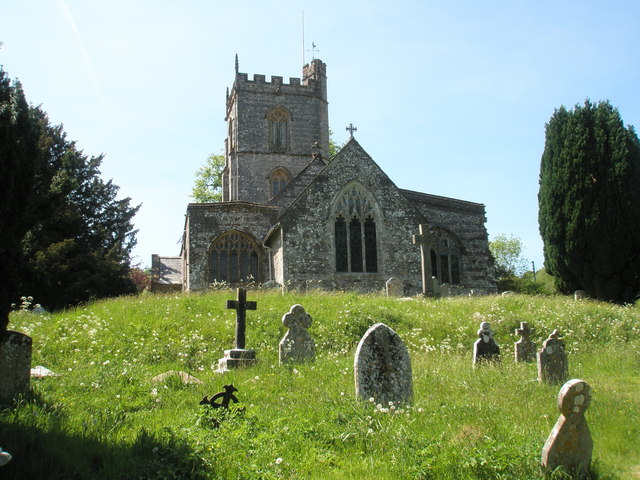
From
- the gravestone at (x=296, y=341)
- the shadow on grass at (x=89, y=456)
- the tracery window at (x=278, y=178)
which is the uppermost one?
the tracery window at (x=278, y=178)

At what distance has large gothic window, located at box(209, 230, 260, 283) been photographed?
2541 cm

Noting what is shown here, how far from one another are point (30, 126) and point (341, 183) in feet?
52.5

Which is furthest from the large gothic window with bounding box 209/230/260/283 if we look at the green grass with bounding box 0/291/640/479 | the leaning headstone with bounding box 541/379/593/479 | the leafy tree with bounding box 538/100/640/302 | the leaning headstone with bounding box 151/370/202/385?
the leaning headstone with bounding box 541/379/593/479

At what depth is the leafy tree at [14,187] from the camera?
19.9ft

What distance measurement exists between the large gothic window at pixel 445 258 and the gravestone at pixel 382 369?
18.5m

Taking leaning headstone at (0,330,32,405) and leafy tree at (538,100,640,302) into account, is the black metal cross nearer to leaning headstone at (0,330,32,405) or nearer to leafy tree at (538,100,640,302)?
leaning headstone at (0,330,32,405)

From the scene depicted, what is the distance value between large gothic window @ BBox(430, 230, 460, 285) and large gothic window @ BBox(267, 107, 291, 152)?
16671 millimetres

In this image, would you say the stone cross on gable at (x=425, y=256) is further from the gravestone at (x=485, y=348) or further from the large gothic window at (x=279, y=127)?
the large gothic window at (x=279, y=127)

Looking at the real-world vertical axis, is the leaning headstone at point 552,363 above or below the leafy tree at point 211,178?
below

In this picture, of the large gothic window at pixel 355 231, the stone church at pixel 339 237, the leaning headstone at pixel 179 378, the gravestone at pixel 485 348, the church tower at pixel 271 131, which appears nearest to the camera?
the leaning headstone at pixel 179 378

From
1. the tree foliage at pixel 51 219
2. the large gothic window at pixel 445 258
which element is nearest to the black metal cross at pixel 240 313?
the tree foliage at pixel 51 219

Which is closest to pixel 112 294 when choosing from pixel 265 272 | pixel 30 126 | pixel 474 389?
pixel 265 272

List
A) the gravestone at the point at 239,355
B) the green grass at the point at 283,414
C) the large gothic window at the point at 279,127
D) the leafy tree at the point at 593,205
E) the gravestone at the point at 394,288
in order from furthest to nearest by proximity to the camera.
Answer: the large gothic window at the point at 279,127
the leafy tree at the point at 593,205
the gravestone at the point at 394,288
the gravestone at the point at 239,355
the green grass at the point at 283,414

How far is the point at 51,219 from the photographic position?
16.8 meters
